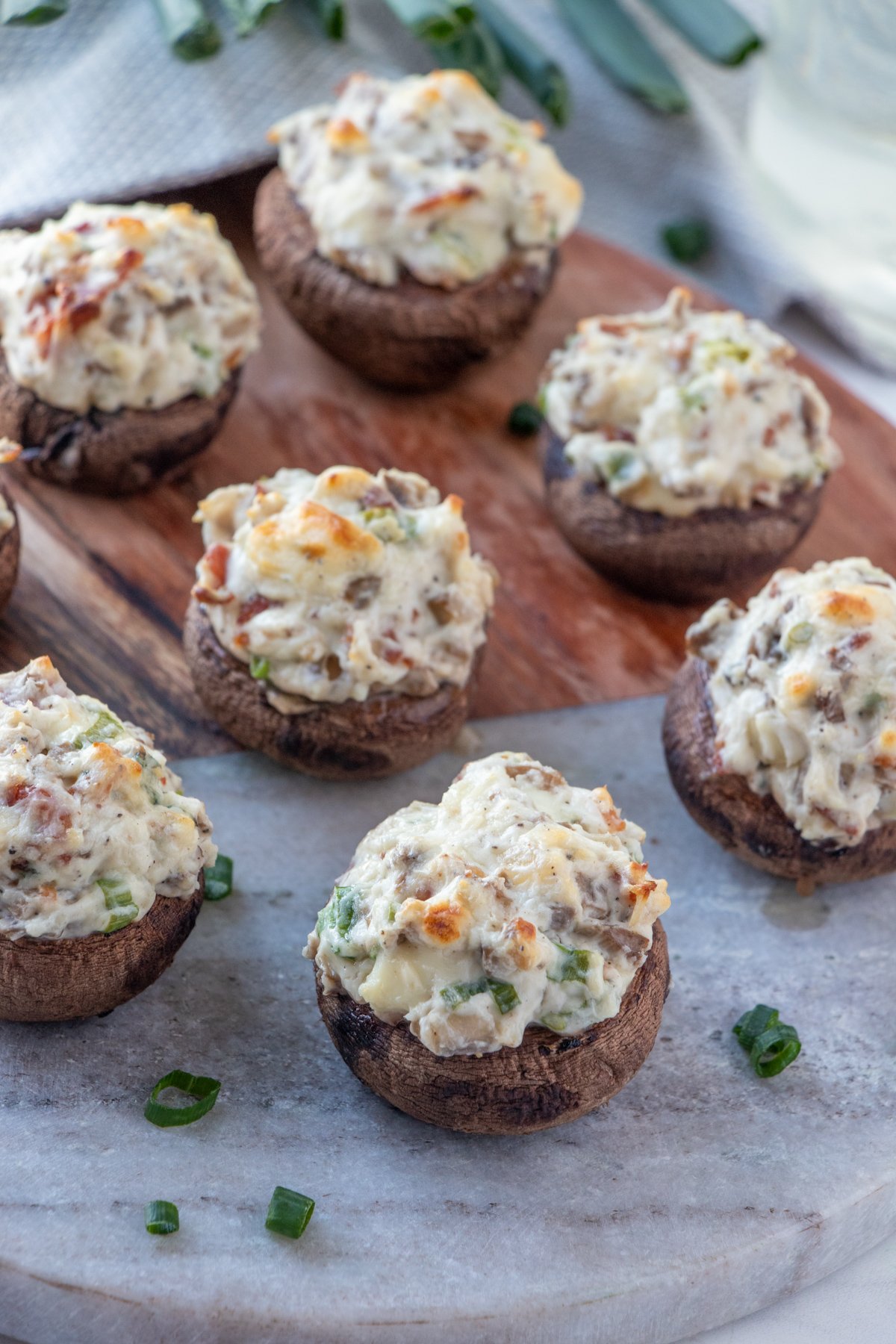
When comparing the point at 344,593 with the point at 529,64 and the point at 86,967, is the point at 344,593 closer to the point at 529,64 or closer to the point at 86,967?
the point at 86,967

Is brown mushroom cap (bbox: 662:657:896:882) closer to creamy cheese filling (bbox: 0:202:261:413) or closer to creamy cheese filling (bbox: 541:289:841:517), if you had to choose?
creamy cheese filling (bbox: 541:289:841:517)

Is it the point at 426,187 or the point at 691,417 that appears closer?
the point at 691,417

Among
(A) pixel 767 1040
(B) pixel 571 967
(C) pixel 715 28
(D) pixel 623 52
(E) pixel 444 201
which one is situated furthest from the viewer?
(D) pixel 623 52

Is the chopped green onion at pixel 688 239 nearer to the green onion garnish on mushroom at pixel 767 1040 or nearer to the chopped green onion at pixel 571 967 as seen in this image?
the green onion garnish on mushroom at pixel 767 1040

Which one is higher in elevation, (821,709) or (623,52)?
(623,52)

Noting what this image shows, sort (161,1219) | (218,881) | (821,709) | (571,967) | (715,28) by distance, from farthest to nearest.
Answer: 1. (715,28)
2. (218,881)
3. (821,709)
4. (571,967)
5. (161,1219)

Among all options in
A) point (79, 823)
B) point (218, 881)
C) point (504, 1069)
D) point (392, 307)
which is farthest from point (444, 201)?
point (504, 1069)

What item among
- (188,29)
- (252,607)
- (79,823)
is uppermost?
(188,29)
